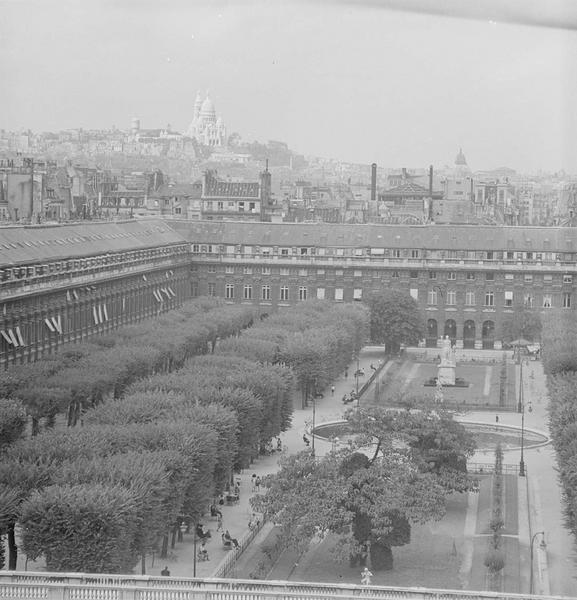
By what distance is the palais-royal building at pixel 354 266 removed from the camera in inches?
3447

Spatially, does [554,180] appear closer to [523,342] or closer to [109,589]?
[523,342]

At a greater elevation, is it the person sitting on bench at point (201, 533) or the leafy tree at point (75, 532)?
the leafy tree at point (75, 532)

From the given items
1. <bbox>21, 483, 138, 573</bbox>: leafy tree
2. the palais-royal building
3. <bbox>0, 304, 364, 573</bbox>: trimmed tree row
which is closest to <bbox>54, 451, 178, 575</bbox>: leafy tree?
<bbox>0, 304, 364, 573</bbox>: trimmed tree row

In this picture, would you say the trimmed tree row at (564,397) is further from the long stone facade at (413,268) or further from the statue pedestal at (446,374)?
the long stone facade at (413,268)

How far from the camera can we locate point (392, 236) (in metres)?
92.8

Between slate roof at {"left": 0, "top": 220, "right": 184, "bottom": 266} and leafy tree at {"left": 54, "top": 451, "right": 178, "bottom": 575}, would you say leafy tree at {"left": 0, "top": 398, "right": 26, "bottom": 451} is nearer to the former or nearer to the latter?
leafy tree at {"left": 54, "top": 451, "right": 178, "bottom": 575}

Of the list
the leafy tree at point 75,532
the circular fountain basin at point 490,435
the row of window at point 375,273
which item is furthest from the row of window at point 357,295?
the leafy tree at point 75,532

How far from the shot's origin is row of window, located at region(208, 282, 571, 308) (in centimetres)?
8969

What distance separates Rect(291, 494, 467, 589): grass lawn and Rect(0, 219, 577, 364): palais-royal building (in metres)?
40.7

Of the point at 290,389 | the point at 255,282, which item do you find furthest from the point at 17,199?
the point at 290,389

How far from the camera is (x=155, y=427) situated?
4022cm

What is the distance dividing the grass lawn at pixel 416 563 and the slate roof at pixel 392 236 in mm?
50364

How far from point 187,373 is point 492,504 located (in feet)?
38.4

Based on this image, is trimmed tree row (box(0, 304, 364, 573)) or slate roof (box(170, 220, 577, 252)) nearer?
trimmed tree row (box(0, 304, 364, 573))
